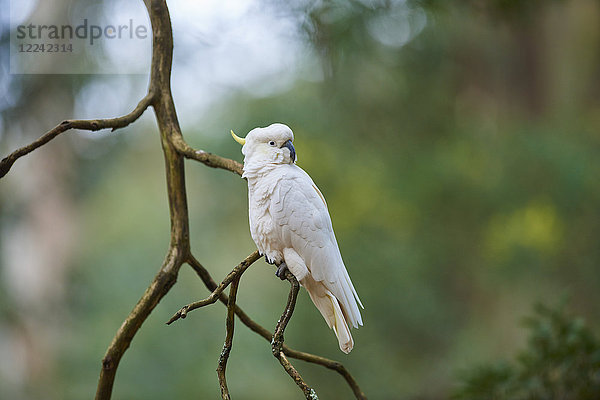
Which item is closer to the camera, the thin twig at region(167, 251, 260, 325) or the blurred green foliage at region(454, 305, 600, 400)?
the thin twig at region(167, 251, 260, 325)

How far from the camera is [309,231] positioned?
56cm

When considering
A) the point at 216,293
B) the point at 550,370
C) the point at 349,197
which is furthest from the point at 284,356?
the point at 349,197

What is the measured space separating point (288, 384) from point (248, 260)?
191cm

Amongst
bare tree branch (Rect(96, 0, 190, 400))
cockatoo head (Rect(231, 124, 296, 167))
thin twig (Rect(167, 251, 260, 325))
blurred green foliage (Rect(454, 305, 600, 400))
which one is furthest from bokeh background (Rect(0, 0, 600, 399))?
thin twig (Rect(167, 251, 260, 325))

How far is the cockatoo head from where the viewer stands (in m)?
0.57

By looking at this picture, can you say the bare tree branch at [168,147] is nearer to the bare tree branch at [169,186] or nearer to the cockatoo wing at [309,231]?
the bare tree branch at [169,186]

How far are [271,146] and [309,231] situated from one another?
0.34ft

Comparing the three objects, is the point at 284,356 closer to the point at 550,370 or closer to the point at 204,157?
the point at 204,157

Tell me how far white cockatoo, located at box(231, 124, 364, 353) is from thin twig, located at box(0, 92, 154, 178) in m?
0.17

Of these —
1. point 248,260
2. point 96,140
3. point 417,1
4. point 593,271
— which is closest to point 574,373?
point 593,271

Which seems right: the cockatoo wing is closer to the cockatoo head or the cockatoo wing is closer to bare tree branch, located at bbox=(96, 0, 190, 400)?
the cockatoo head

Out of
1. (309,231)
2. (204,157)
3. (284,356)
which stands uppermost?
(204,157)

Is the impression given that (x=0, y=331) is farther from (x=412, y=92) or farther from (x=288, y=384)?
(x=412, y=92)

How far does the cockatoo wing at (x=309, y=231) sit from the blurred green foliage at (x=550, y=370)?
36.7 inches
